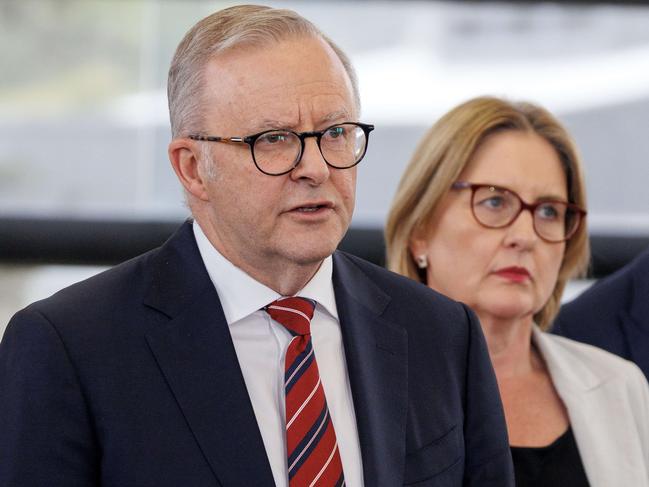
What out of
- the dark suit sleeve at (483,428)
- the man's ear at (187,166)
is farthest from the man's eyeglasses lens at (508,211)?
the man's ear at (187,166)

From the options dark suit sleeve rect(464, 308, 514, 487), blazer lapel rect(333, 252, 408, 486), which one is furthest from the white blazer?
blazer lapel rect(333, 252, 408, 486)

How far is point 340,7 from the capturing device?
6328 mm

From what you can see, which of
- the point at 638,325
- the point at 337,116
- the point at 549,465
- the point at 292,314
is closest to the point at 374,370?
the point at 292,314

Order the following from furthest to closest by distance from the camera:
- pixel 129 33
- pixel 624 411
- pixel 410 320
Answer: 1. pixel 129 33
2. pixel 624 411
3. pixel 410 320

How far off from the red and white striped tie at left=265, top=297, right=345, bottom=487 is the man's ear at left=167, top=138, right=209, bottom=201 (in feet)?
0.68

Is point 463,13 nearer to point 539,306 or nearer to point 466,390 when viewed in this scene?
point 539,306

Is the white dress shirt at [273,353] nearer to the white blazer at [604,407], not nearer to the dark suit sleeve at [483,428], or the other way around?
the dark suit sleeve at [483,428]

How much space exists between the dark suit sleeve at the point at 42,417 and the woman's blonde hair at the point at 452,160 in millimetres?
Answer: 1204

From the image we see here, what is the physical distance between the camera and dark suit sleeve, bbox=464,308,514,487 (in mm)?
1803

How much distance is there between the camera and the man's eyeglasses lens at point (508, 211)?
2525mm

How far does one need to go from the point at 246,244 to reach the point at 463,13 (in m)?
5.03

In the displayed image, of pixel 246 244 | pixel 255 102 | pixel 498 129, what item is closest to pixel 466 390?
pixel 246 244

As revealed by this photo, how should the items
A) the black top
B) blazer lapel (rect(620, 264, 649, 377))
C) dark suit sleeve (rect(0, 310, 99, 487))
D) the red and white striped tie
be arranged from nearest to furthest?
dark suit sleeve (rect(0, 310, 99, 487)) → the red and white striped tie → the black top → blazer lapel (rect(620, 264, 649, 377))

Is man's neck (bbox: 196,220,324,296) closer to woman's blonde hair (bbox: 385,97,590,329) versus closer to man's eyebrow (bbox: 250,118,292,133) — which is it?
man's eyebrow (bbox: 250,118,292,133)
